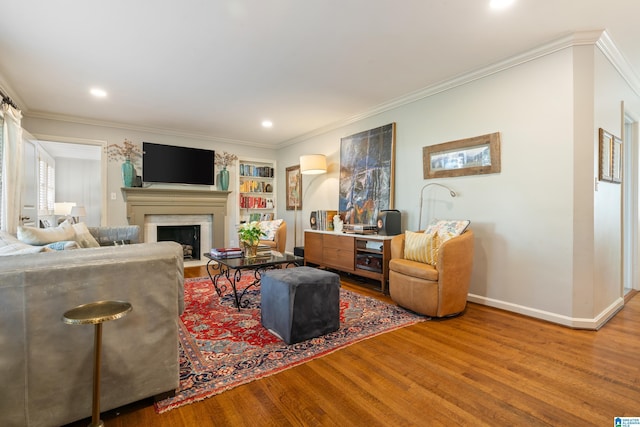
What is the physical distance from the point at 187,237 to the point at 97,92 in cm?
288

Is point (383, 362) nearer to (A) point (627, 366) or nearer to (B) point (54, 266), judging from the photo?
(A) point (627, 366)

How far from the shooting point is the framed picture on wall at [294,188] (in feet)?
19.8

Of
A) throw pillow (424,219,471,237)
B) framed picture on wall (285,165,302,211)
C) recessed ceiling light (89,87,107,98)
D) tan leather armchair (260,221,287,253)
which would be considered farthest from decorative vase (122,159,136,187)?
throw pillow (424,219,471,237)

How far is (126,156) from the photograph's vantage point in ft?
17.0

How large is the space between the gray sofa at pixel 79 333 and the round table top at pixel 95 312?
0.41ft

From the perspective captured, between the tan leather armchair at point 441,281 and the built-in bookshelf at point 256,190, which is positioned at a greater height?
the built-in bookshelf at point 256,190

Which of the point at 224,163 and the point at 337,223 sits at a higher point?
the point at 224,163

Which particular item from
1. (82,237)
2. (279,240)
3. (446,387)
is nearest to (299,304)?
(446,387)

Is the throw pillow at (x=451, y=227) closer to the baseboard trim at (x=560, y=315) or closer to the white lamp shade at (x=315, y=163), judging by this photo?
the baseboard trim at (x=560, y=315)

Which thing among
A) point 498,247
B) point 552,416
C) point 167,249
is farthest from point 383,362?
point 498,247

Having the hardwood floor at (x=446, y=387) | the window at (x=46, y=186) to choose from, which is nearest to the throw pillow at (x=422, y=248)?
the hardwood floor at (x=446, y=387)

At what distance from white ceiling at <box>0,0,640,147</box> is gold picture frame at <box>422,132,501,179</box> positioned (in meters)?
0.74

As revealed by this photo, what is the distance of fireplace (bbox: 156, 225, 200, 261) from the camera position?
575 centimetres

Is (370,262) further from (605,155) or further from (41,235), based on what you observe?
(41,235)
